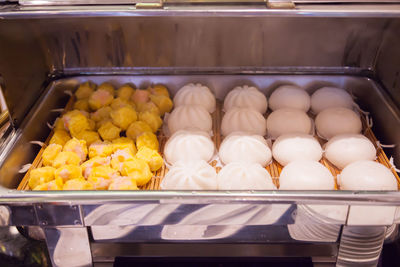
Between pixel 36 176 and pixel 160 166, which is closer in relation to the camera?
pixel 36 176

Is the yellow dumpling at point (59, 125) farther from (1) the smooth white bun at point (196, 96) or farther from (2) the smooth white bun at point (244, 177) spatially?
(2) the smooth white bun at point (244, 177)

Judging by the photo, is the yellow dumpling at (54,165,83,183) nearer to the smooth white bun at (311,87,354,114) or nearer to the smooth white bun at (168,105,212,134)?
the smooth white bun at (168,105,212,134)

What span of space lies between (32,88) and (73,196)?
2.24 ft

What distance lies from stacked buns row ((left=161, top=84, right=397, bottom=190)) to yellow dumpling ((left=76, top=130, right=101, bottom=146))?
299mm

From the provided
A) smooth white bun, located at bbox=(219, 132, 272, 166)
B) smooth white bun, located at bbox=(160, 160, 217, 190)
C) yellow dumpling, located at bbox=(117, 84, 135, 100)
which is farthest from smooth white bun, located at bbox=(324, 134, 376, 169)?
yellow dumpling, located at bbox=(117, 84, 135, 100)

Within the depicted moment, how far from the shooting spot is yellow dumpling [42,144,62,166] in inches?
55.1

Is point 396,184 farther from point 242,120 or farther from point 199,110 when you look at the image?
point 199,110

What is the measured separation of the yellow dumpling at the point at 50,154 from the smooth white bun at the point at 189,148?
1.32ft

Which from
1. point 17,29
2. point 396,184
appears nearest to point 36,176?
point 17,29

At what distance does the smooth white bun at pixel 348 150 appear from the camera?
141 centimetres

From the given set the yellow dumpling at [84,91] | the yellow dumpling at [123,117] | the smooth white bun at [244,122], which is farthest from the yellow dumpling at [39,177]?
the smooth white bun at [244,122]

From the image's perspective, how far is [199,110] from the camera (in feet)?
5.24

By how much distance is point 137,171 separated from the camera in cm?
134

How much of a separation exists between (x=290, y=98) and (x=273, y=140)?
0.20m
